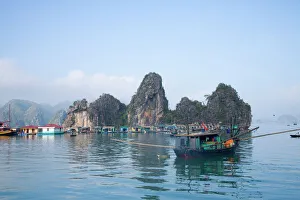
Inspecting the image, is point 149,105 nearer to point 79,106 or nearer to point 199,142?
point 79,106

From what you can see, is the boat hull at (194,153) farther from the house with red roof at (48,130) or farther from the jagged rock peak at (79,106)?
the jagged rock peak at (79,106)

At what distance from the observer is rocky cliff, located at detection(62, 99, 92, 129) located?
511 feet

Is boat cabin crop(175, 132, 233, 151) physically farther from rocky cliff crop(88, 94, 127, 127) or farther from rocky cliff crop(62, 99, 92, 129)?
rocky cliff crop(62, 99, 92, 129)

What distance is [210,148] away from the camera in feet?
122

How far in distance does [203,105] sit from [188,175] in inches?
4644

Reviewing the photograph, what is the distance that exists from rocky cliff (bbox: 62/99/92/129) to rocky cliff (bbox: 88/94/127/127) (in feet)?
14.6

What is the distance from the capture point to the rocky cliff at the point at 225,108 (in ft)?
382

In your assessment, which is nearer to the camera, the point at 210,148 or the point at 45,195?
the point at 45,195

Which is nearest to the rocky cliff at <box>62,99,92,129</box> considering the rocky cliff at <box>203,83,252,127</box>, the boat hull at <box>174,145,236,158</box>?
the rocky cliff at <box>203,83,252,127</box>

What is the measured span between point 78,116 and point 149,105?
4020 cm

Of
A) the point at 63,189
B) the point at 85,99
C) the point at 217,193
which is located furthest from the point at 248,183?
the point at 85,99

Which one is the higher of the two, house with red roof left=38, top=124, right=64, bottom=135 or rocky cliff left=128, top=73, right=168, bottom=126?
rocky cliff left=128, top=73, right=168, bottom=126

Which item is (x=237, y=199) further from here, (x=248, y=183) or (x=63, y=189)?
(x=63, y=189)

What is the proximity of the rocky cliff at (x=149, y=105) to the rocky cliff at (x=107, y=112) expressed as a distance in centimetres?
649
